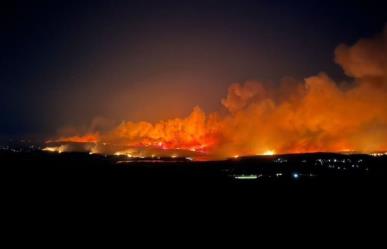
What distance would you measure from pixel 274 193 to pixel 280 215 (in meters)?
18.9

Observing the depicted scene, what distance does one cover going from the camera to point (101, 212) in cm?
3519

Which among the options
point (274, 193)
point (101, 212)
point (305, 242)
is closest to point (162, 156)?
point (274, 193)

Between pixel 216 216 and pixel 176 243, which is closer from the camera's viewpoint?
pixel 176 243

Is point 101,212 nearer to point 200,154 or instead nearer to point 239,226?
point 239,226

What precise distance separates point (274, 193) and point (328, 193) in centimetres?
810

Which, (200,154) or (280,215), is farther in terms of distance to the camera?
(200,154)

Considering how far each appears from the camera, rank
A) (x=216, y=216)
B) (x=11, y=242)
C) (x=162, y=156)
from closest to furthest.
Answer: (x=11, y=242) < (x=216, y=216) < (x=162, y=156)

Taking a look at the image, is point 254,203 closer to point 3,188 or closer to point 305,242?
point 305,242

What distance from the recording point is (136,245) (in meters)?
23.0

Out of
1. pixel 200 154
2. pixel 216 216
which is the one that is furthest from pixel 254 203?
pixel 200 154

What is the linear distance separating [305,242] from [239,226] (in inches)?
253

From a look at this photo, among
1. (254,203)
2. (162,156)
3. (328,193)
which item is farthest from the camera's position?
(162,156)

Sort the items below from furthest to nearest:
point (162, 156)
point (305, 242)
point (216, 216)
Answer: point (162, 156)
point (216, 216)
point (305, 242)

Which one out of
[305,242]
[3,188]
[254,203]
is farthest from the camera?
[3,188]
